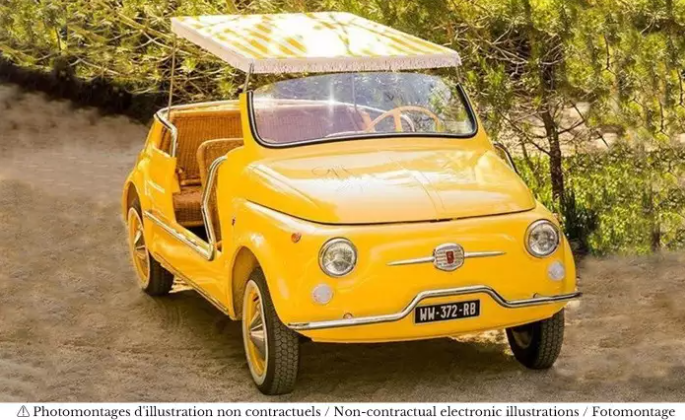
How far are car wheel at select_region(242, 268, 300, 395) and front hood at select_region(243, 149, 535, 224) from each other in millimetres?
434

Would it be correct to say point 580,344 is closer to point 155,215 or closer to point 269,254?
point 269,254

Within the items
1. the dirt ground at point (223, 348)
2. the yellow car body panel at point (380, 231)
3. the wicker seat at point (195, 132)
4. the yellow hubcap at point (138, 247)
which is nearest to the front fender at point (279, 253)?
the yellow car body panel at point (380, 231)

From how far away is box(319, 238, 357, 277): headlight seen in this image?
612cm

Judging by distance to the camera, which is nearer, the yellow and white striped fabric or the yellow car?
the yellow car

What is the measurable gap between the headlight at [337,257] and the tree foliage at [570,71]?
3.41 meters

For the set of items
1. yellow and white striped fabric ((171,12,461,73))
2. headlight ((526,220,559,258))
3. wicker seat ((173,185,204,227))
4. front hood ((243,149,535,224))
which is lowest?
wicker seat ((173,185,204,227))

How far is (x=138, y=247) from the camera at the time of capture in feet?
30.0

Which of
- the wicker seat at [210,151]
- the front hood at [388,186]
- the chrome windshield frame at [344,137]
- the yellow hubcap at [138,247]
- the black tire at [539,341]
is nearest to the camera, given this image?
the front hood at [388,186]

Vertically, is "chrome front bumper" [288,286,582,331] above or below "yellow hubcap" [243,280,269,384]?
above

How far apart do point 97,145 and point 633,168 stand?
355 inches

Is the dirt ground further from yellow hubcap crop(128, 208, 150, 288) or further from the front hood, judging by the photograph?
the front hood

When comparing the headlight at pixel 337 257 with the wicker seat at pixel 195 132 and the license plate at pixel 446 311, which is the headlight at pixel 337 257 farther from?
the wicker seat at pixel 195 132

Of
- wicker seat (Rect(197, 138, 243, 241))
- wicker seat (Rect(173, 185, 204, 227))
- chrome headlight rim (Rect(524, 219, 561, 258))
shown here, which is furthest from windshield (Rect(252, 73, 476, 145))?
wicker seat (Rect(173, 185, 204, 227))

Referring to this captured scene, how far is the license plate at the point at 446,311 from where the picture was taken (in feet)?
20.4
